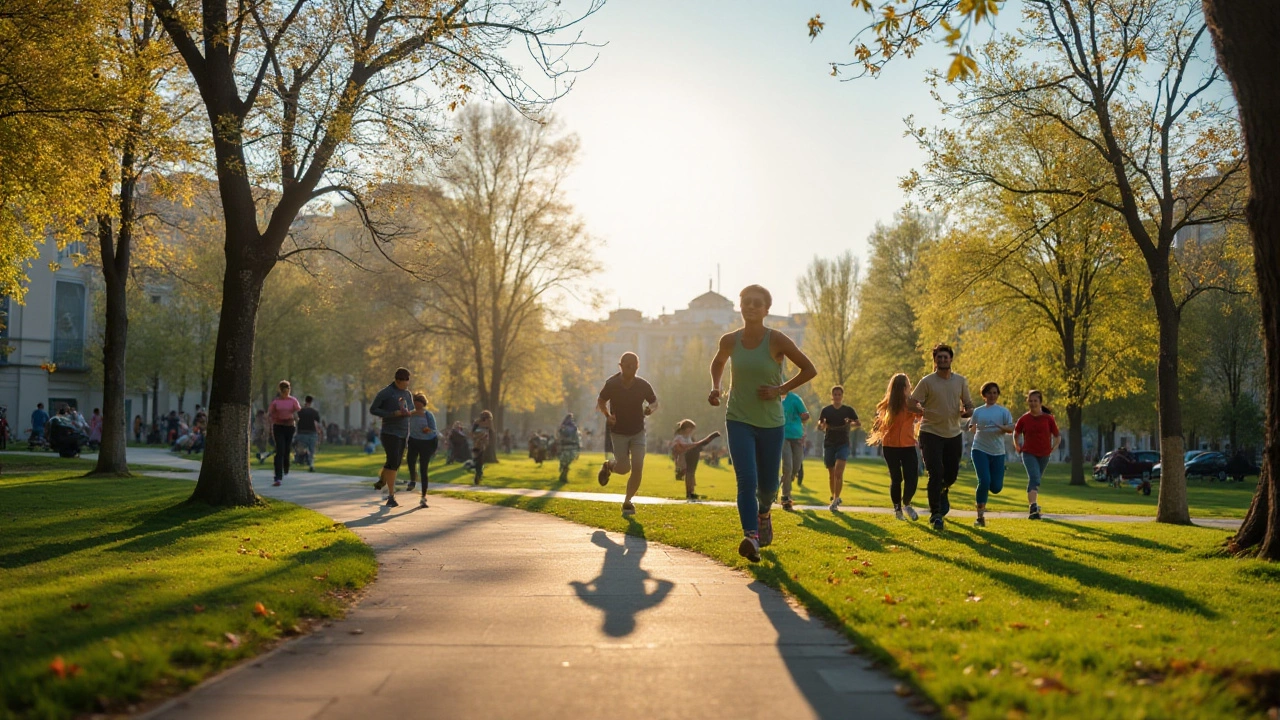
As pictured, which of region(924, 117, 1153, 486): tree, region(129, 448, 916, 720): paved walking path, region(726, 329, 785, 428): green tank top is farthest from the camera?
region(924, 117, 1153, 486): tree

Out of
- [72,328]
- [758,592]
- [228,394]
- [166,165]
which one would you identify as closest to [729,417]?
[758,592]

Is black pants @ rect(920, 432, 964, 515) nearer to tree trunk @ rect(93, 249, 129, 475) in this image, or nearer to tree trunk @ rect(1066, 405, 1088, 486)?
tree trunk @ rect(93, 249, 129, 475)

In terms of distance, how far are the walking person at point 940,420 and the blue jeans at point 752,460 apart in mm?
4174

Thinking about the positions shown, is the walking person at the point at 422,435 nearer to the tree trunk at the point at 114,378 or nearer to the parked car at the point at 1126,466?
the tree trunk at the point at 114,378

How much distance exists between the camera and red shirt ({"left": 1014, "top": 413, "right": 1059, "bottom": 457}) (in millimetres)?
15148

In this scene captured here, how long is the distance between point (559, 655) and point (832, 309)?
57.9m

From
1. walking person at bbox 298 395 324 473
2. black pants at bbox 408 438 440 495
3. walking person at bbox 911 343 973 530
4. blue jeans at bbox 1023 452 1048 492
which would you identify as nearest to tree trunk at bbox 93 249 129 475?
walking person at bbox 298 395 324 473

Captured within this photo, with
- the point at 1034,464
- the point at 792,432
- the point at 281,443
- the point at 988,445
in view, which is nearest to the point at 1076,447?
the point at 1034,464

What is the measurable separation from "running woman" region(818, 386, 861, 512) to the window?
48.7m

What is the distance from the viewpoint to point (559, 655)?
213 inches

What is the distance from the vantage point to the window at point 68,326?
176 ft

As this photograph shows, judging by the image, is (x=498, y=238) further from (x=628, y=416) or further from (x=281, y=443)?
(x=628, y=416)

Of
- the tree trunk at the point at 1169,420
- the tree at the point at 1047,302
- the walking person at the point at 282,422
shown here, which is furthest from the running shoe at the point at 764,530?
the tree at the point at 1047,302

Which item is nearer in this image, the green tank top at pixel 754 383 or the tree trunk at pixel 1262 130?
the green tank top at pixel 754 383
